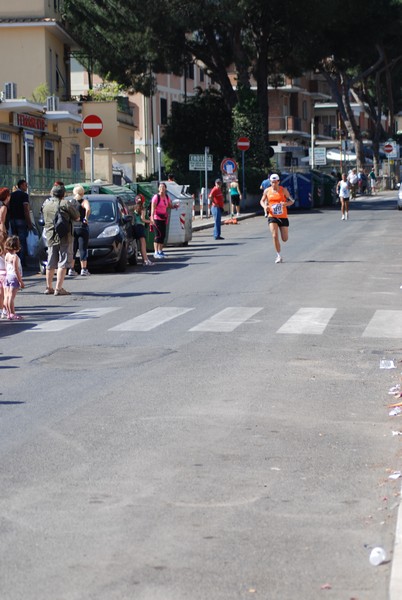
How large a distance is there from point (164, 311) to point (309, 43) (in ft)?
137

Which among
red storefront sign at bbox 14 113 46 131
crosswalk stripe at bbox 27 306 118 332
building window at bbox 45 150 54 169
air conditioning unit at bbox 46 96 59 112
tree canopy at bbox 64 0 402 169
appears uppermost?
tree canopy at bbox 64 0 402 169

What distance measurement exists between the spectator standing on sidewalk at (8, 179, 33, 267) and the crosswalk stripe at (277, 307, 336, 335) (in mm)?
9431

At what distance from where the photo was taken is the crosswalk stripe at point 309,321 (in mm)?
14625

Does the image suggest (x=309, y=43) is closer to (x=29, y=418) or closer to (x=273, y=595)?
(x=29, y=418)

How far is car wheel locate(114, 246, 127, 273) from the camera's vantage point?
24.6m

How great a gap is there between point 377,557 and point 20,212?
19.8 m

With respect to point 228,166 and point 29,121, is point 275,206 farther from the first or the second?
point 228,166

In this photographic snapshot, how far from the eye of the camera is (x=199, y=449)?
27.2 feet

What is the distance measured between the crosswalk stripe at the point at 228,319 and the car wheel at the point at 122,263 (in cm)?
781

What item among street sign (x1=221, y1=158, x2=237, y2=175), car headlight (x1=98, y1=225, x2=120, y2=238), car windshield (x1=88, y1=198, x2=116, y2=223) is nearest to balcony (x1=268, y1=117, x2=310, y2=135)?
street sign (x1=221, y1=158, x2=237, y2=175)

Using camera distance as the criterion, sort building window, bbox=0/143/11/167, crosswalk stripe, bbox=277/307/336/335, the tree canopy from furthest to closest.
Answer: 1. the tree canopy
2. building window, bbox=0/143/11/167
3. crosswalk stripe, bbox=277/307/336/335

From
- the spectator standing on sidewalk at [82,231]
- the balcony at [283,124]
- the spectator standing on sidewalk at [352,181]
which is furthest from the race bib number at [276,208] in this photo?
the balcony at [283,124]

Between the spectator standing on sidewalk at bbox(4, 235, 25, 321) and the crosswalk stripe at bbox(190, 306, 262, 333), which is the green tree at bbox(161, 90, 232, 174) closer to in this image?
the crosswalk stripe at bbox(190, 306, 262, 333)

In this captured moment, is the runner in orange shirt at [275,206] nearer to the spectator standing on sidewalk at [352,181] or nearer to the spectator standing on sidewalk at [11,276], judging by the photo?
the spectator standing on sidewalk at [11,276]
